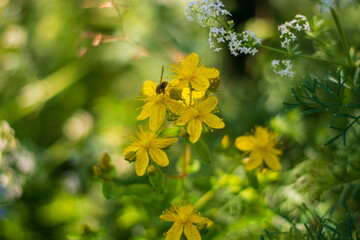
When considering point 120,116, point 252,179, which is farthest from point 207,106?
point 120,116

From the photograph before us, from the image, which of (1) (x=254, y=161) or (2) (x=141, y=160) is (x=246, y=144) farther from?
(2) (x=141, y=160)

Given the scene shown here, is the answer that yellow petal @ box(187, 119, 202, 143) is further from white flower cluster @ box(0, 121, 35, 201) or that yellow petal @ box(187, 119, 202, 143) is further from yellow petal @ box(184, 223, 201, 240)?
white flower cluster @ box(0, 121, 35, 201)

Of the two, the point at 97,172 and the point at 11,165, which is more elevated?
the point at 97,172

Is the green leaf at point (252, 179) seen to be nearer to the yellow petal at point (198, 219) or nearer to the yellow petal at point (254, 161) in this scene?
the yellow petal at point (254, 161)

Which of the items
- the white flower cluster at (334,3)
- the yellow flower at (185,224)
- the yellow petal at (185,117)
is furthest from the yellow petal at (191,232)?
the white flower cluster at (334,3)

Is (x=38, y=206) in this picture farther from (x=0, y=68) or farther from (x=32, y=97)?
(x=0, y=68)

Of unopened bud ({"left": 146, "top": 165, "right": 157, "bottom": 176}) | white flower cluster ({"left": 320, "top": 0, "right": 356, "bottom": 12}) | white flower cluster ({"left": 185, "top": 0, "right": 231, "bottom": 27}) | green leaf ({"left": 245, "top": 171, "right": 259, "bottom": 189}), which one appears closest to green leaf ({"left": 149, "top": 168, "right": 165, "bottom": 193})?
unopened bud ({"left": 146, "top": 165, "right": 157, "bottom": 176})
